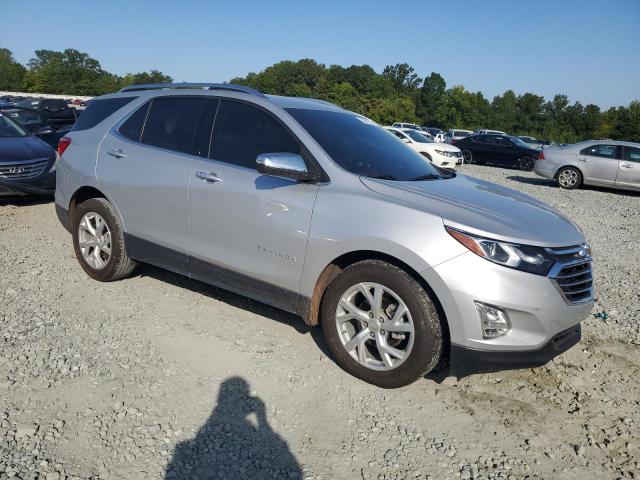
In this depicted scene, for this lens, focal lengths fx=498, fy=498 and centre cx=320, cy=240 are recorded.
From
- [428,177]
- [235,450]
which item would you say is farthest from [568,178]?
[235,450]

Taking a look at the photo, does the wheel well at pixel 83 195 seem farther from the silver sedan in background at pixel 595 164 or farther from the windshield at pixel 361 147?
the silver sedan in background at pixel 595 164

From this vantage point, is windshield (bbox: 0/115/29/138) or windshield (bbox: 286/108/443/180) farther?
windshield (bbox: 0/115/29/138)

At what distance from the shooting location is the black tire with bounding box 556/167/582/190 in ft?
49.5

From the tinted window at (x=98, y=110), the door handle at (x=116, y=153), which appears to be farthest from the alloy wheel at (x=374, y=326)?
the tinted window at (x=98, y=110)

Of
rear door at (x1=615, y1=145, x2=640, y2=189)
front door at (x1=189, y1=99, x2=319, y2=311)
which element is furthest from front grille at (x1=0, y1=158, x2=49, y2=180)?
rear door at (x1=615, y1=145, x2=640, y2=189)

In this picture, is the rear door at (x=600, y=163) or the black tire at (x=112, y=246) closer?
the black tire at (x=112, y=246)

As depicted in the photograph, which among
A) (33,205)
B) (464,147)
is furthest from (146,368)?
(464,147)

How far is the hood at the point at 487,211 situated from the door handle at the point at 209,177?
3.84 ft

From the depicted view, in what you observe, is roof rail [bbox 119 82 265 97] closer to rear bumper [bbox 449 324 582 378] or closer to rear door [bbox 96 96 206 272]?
rear door [bbox 96 96 206 272]

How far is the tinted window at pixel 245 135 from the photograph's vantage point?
3.73m

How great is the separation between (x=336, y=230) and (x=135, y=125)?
7.96 feet

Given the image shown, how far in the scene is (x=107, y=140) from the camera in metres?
4.66

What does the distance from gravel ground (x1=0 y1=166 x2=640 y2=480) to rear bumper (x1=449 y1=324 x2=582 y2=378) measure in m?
0.34

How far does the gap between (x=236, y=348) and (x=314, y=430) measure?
1.09 m
